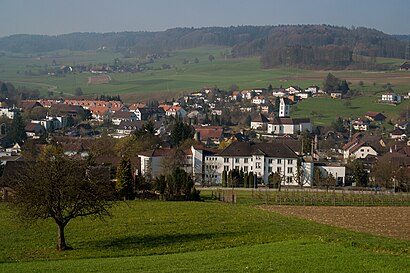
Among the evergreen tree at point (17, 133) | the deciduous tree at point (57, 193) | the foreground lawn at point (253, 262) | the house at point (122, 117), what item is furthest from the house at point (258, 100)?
the foreground lawn at point (253, 262)

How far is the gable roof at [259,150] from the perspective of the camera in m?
48.3

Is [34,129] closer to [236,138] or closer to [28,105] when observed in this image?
[28,105]

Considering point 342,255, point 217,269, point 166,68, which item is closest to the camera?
point 217,269

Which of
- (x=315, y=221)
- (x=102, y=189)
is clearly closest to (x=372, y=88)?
(x=315, y=221)

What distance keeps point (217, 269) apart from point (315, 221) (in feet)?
43.7

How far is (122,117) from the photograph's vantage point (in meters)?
88.9

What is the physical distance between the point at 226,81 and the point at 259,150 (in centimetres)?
8755

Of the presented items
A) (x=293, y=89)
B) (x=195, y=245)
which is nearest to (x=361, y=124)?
(x=293, y=89)

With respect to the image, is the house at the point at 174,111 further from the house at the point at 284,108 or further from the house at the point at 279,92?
the house at the point at 279,92

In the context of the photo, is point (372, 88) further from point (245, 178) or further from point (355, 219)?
point (355, 219)

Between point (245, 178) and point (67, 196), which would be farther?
point (245, 178)

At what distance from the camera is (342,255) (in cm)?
1362

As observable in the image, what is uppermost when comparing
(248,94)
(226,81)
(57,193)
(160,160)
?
(57,193)

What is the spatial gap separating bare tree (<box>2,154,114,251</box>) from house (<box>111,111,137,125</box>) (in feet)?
229
